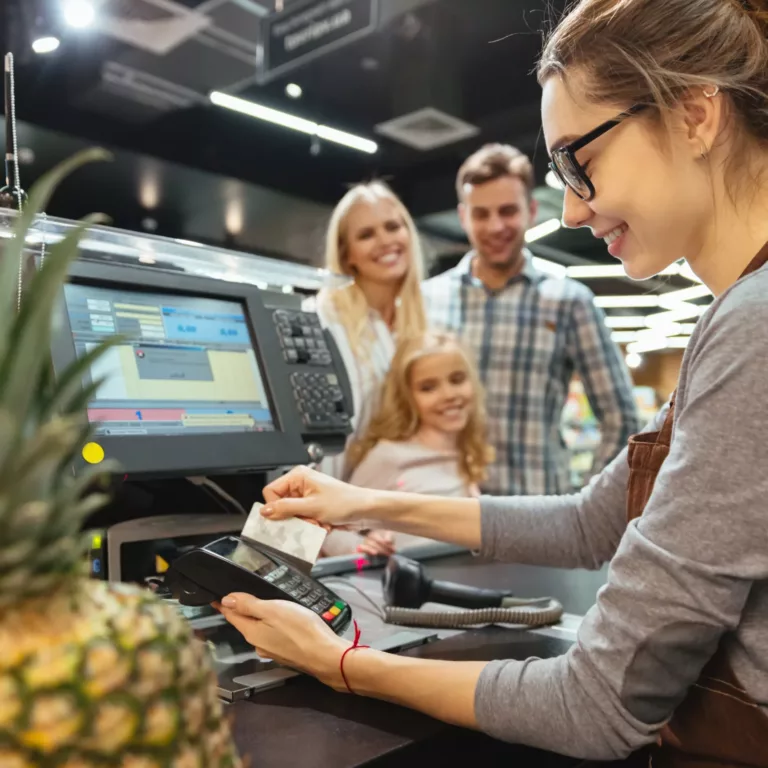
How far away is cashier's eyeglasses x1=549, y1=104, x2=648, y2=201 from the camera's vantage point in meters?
0.94

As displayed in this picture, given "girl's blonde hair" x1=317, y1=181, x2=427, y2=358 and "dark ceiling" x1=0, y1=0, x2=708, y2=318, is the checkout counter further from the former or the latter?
"dark ceiling" x1=0, y1=0, x2=708, y2=318

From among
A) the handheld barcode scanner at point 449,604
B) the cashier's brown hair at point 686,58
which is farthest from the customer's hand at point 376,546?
the cashier's brown hair at point 686,58

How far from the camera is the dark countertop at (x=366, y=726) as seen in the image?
2.45 ft

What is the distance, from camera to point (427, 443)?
2.53 m

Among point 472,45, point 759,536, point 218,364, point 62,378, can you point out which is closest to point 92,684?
point 62,378

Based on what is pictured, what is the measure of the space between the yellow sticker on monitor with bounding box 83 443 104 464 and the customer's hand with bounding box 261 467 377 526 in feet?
0.87

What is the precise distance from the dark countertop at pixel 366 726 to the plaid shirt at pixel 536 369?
173cm

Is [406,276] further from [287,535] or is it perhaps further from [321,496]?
[287,535]

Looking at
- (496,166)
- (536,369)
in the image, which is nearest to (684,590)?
(536,369)

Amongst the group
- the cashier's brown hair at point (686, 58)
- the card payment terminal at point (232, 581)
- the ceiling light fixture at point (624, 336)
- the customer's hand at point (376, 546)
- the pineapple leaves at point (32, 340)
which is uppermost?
the ceiling light fixture at point (624, 336)

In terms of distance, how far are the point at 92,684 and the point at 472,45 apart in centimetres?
453

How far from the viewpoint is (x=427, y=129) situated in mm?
5777

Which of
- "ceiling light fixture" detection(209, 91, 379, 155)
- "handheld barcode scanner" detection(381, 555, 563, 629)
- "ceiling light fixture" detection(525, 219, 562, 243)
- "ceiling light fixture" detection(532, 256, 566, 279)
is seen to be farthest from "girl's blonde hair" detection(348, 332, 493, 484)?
"ceiling light fixture" detection(532, 256, 566, 279)

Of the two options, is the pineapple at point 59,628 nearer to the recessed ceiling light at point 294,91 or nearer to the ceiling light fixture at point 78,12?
the ceiling light fixture at point 78,12
